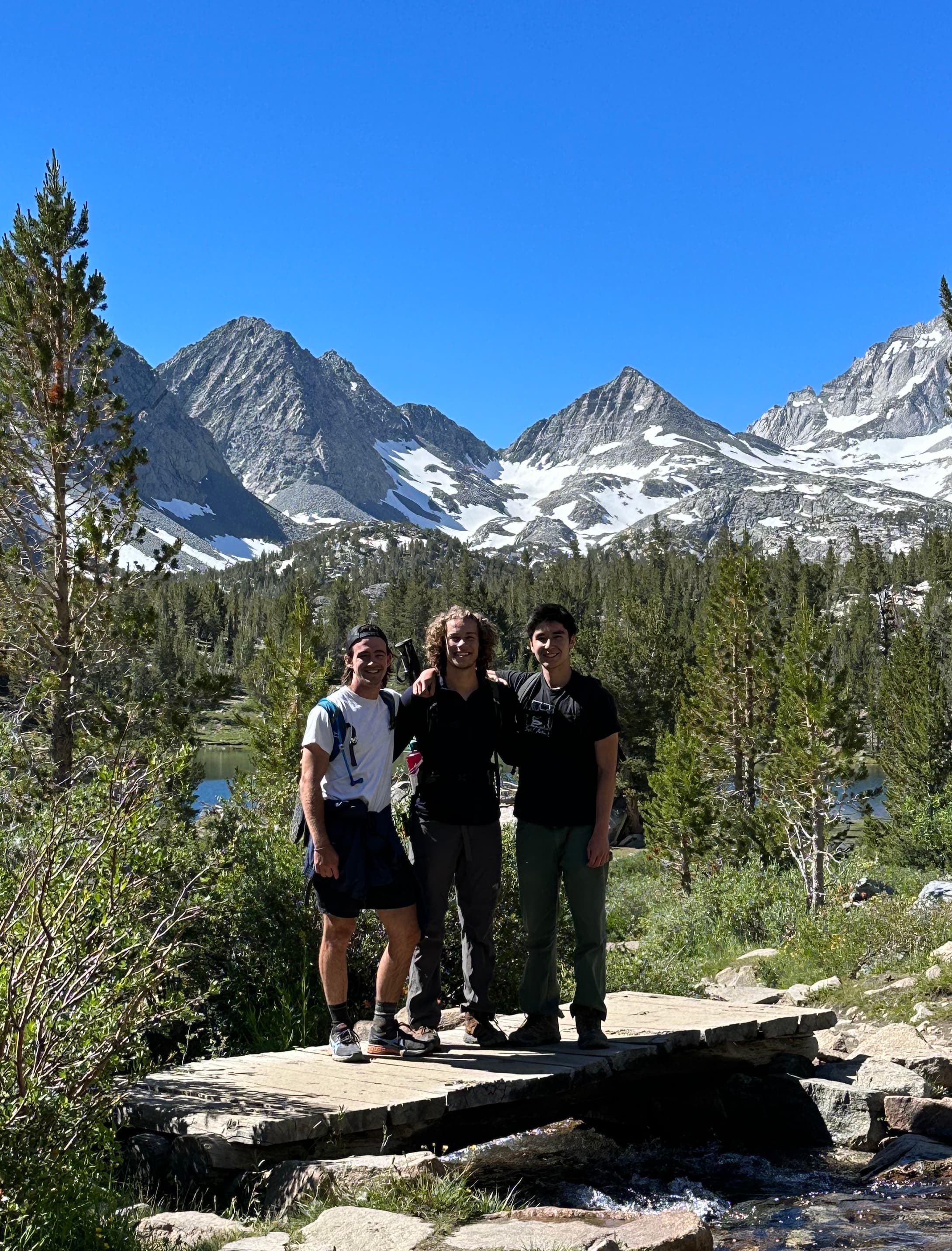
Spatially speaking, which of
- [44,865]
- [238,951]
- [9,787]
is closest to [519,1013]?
[238,951]

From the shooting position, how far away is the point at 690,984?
10.7m

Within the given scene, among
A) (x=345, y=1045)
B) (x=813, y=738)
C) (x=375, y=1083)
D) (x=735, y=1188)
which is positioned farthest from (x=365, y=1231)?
(x=813, y=738)

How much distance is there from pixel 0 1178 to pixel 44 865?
1.16 m

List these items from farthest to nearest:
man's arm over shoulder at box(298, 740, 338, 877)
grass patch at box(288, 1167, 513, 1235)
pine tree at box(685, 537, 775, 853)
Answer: pine tree at box(685, 537, 775, 853), man's arm over shoulder at box(298, 740, 338, 877), grass patch at box(288, 1167, 513, 1235)

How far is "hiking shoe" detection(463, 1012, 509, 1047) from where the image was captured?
263 inches

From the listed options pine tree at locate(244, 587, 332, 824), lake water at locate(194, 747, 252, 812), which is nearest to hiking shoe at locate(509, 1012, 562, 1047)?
pine tree at locate(244, 587, 332, 824)

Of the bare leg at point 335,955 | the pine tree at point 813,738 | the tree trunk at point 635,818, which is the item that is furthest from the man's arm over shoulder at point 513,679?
the tree trunk at point 635,818

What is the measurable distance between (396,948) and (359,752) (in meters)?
1.15

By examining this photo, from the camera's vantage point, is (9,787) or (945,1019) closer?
(945,1019)

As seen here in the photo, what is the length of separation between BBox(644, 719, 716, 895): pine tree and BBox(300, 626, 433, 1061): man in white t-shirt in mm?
27348

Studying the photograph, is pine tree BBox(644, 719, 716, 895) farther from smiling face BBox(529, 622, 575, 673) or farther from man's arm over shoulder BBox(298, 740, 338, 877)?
man's arm over shoulder BBox(298, 740, 338, 877)

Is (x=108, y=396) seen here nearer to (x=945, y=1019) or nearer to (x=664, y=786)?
(x=945, y=1019)

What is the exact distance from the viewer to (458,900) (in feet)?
21.5

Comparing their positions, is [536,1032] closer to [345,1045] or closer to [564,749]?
[345,1045]
